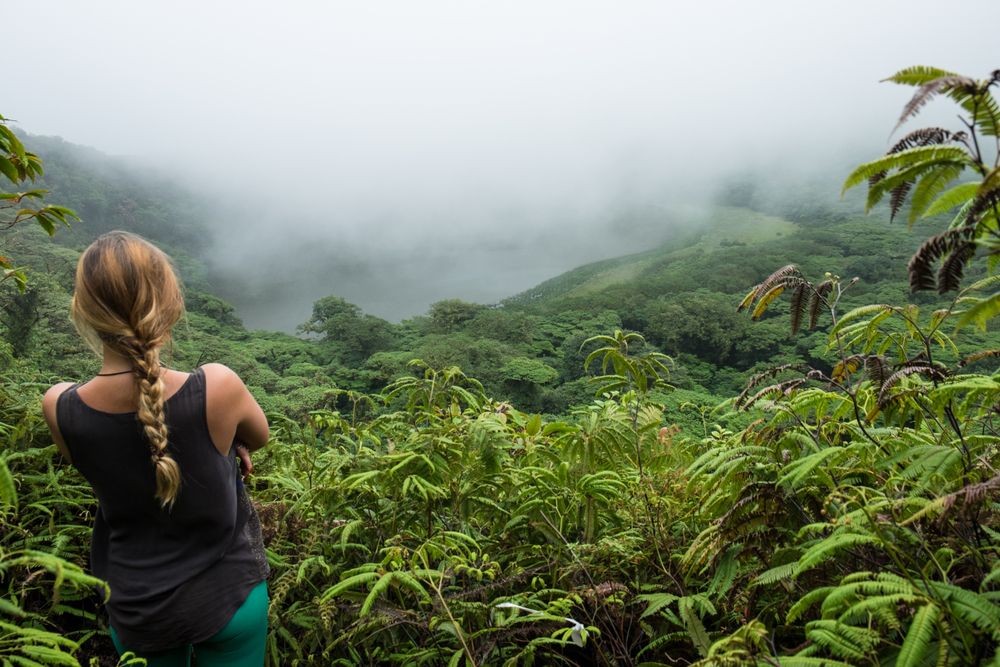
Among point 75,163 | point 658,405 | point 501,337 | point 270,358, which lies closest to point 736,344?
point 501,337

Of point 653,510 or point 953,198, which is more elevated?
point 953,198

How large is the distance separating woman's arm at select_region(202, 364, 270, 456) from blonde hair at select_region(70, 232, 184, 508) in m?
0.09

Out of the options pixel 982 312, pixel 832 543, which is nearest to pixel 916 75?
pixel 982 312

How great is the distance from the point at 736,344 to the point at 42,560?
1179 inches

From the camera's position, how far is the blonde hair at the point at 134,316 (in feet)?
3.10

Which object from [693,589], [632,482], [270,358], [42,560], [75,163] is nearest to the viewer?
[42,560]

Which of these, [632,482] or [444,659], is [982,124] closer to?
[632,482]

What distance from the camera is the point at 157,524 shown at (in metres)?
1.03

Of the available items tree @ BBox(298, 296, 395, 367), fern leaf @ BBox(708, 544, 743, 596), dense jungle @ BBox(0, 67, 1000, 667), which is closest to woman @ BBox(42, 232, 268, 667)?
dense jungle @ BBox(0, 67, 1000, 667)

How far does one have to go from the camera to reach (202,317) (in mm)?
27000

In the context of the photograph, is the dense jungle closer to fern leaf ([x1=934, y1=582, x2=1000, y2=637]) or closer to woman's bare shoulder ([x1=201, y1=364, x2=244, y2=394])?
fern leaf ([x1=934, y1=582, x2=1000, y2=637])

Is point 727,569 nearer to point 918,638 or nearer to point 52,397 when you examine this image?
point 918,638

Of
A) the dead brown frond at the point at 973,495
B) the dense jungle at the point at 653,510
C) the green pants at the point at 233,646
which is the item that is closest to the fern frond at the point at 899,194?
the dense jungle at the point at 653,510

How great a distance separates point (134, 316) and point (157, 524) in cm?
44
